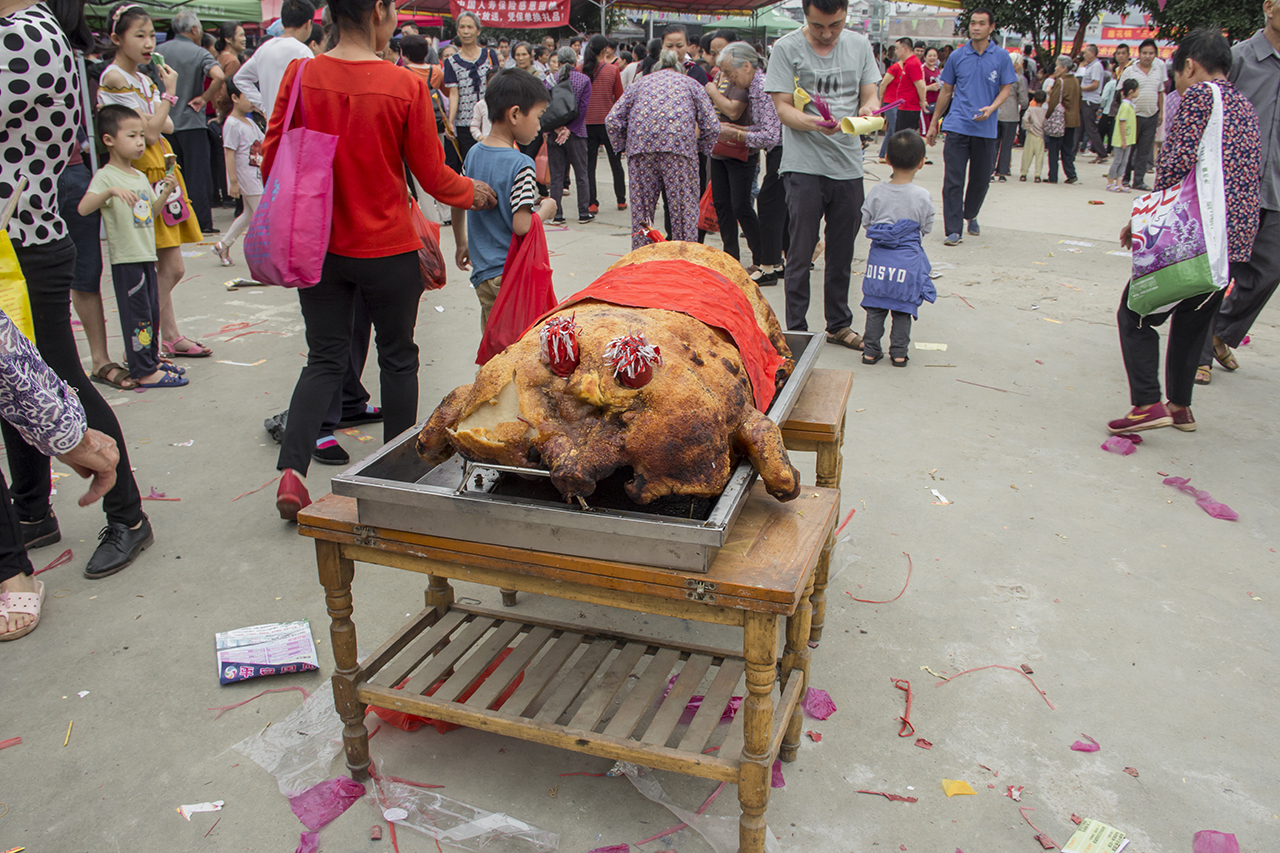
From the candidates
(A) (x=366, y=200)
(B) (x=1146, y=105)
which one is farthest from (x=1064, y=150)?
(A) (x=366, y=200)

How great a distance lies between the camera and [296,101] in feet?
9.79

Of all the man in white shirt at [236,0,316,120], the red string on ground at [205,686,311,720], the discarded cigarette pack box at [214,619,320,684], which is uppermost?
the man in white shirt at [236,0,316,120]

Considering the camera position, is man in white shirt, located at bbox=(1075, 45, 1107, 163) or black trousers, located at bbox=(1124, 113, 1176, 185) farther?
man in white shirt, located at bbox=(1075, 45, 1107, 163)

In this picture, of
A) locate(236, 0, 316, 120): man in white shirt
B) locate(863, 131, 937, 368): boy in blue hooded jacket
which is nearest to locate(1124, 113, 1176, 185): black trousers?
locate(863, 131, 937, 368): boy in blue hooded jacket

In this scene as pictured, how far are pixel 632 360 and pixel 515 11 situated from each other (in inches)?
561

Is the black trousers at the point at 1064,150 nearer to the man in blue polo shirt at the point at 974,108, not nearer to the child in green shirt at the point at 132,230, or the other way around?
the man in blue polo shirt at the point at 974,108

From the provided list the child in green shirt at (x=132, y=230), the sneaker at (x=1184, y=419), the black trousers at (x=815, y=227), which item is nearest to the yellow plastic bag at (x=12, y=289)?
the child in green shirt at (x=132, y=230)

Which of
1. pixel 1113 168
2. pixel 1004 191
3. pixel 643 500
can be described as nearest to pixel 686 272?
pixel 643 500

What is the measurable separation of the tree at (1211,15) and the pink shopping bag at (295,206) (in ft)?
62.7

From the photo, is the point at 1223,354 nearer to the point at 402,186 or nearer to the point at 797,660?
the point at 797,660

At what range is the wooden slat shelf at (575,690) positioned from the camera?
2.04 metres

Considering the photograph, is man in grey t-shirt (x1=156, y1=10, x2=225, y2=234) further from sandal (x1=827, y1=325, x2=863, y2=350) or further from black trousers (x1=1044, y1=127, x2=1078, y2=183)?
black trousers (x1=1044, y1=127, x2=1078, y2=183)

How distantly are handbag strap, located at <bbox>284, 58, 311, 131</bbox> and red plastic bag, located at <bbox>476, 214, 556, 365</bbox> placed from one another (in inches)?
→ 39.3

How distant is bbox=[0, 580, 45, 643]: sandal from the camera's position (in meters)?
2.80
